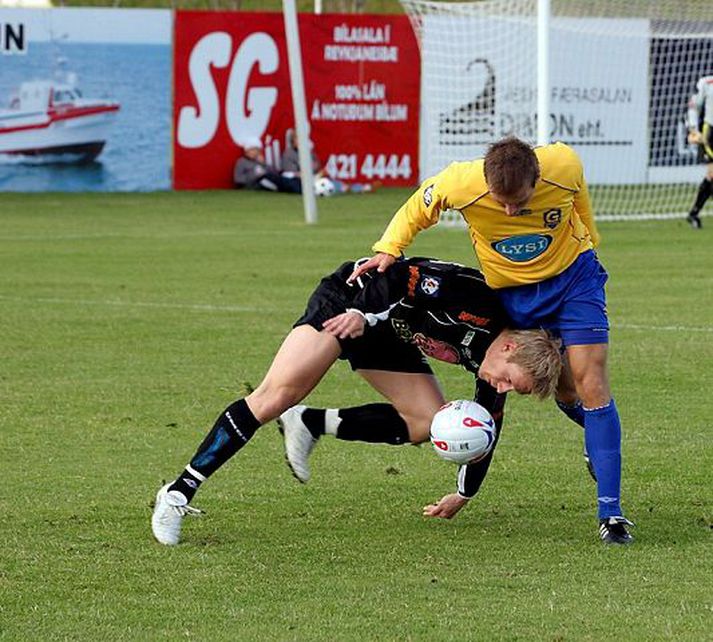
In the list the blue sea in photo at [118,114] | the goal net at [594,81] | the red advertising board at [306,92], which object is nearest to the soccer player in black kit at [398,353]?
the goal net at [594,81]

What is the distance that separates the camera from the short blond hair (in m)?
6.95

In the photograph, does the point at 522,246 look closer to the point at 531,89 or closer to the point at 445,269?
the point at 445,269

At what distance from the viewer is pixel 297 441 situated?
7859 mm

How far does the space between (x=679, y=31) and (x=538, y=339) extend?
2642 cm

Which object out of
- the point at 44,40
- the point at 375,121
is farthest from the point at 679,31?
the point at 44,40

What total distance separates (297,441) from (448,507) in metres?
0.78

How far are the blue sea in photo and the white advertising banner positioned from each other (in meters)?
5.06

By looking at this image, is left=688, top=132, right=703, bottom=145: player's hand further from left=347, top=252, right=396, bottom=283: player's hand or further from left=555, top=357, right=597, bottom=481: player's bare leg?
left=347, top=252, right=396, bottom=283: player's hand

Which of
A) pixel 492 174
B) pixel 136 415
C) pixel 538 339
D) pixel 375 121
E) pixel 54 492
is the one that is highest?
pixel 492 174

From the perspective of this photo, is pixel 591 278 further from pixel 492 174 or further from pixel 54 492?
pixel 54 492

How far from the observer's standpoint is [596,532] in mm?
7352

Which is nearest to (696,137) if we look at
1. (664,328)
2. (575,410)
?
(664,328)

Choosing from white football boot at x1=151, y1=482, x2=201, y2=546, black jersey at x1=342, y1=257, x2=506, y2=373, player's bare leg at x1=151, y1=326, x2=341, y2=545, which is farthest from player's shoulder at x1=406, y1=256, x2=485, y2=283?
white football boot at x1=151, y1=482, x2=201, y2=546

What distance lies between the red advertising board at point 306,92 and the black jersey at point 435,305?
994 inches
